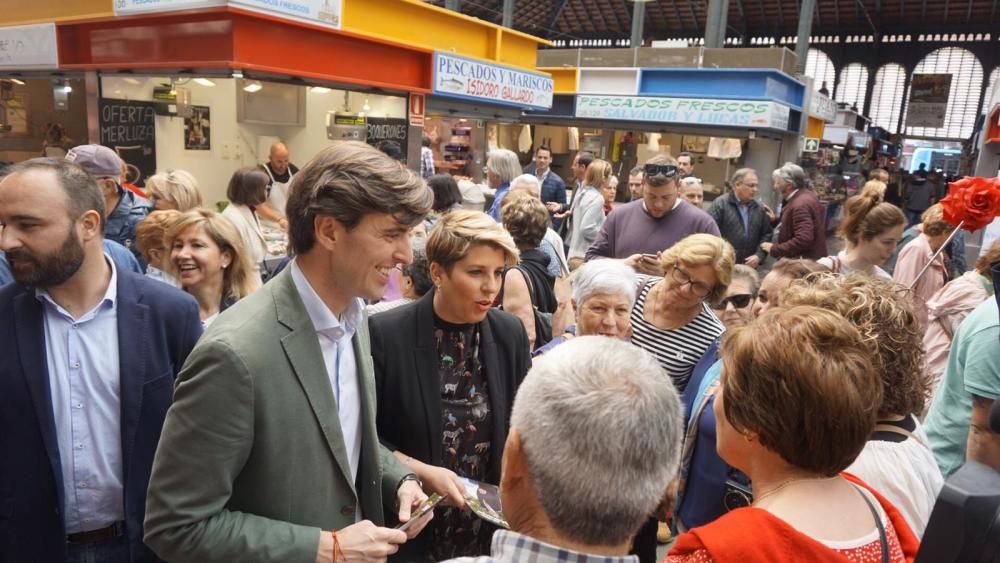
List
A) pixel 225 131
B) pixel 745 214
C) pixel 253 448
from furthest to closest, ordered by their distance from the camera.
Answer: pixel 225 131 < pixel 745 214 < pixel 253 448

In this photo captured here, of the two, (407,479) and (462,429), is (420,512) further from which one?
(462,429)

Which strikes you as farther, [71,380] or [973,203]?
[973,203]

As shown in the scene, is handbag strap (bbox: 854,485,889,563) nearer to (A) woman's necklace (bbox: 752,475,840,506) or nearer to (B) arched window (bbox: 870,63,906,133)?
(A) woman's necklace (bbox: 752,475,840,506)

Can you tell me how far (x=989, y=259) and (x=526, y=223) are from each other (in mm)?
2424

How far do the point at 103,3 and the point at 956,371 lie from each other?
9.05 meters

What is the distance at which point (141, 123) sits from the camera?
7.81 meters

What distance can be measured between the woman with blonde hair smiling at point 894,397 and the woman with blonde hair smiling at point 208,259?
2.50m

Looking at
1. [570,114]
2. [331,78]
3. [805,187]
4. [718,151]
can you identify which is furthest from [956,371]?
[570,114]

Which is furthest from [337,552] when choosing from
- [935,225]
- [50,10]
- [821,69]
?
[821,69]

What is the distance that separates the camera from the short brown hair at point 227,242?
3.00m

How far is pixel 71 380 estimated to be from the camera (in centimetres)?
191

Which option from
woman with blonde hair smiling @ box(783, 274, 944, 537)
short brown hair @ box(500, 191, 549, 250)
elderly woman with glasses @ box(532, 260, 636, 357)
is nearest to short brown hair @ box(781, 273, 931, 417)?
woman with blonde hair smiling @ box(783, 274, 944, 537)

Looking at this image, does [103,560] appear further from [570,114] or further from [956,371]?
[570,114]

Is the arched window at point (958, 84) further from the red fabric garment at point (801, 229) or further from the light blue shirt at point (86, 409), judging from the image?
the light blue shirt at point (86, 409)
